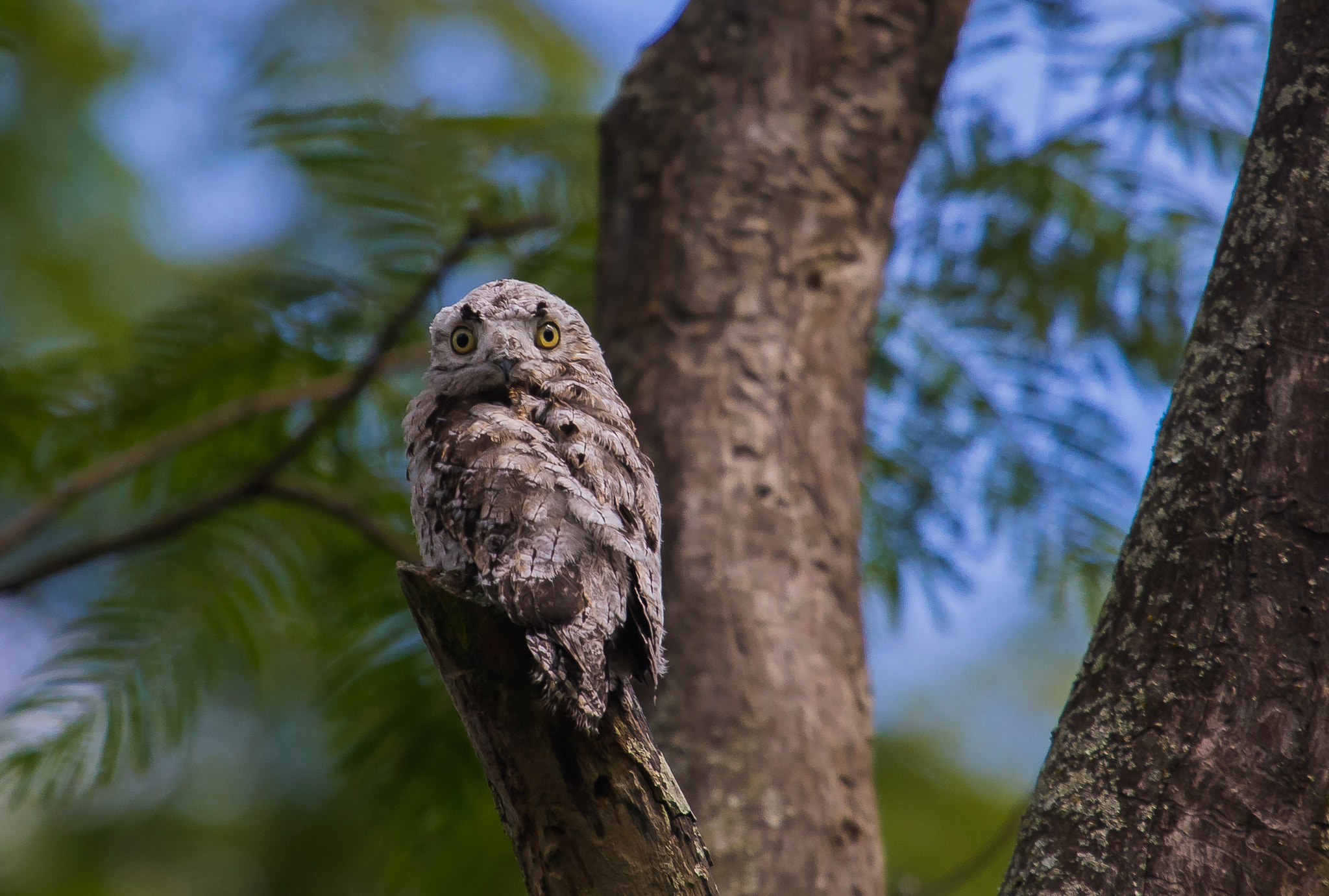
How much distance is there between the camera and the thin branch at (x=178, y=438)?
13.6ft

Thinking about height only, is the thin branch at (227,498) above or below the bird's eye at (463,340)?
below

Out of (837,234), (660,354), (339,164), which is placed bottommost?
(660,354)

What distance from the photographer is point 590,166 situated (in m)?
5.02

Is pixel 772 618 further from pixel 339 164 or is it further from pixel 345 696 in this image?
pixel 339 164

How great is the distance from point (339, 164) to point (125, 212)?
7200 millimetres

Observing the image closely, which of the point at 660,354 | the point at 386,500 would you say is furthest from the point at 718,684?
the point at 386,500

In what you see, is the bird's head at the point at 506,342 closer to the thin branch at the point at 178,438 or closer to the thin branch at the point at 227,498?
the thin branch at the point at 227,498

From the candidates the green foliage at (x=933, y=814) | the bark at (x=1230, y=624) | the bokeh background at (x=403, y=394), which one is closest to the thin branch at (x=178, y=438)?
the bokeh background at (x=403, y=394)

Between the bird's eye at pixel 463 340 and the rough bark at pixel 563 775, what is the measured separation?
80cm

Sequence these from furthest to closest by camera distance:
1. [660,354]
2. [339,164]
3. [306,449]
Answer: [306,449], [339,164], [660,354]

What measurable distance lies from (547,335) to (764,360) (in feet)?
3.43

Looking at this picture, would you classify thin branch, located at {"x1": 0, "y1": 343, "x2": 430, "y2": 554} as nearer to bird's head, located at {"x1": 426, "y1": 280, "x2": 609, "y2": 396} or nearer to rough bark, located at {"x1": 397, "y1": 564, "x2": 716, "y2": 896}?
bird's head, located at {"x1": 426, "y1": 280, "x2": 609, "y2": 396}

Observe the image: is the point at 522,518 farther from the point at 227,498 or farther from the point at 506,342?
the point at 227,498

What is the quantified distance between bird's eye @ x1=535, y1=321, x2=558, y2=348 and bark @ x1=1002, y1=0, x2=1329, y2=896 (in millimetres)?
1263
